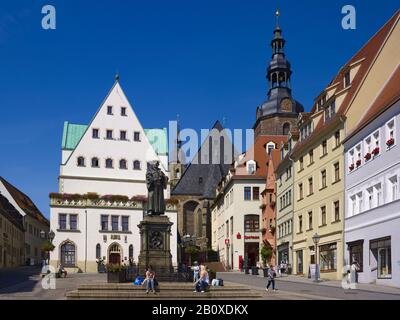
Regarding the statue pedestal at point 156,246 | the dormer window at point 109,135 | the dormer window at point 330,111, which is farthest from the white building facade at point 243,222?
the statue pedestal at point 156,246

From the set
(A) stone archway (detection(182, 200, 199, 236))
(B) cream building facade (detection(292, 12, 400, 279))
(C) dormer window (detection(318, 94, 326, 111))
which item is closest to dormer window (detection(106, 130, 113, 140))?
(B) cream building facade (detection(292, 12, 400, 279))

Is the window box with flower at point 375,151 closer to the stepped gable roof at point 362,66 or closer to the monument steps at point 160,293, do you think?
the stepped gable roof at point 362,66

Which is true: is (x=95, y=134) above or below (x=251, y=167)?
above

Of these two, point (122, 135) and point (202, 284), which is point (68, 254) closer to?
point (122, 135)

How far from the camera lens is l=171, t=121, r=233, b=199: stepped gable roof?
104 meters

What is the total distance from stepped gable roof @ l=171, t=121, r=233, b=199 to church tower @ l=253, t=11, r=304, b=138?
1094cm

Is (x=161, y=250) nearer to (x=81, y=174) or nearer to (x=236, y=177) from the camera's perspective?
(x=81, y=174)

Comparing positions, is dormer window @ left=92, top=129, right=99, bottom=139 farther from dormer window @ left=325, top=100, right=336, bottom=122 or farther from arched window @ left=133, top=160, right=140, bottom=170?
dormer window @ left=325, top=100, right=336, bottom=122

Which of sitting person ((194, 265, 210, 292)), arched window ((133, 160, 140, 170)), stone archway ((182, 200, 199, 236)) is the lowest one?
sitting person ((194, 265, 210, 292))

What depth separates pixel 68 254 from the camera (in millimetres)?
64250

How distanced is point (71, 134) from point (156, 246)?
45.9 metres

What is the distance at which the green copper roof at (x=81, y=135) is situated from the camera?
73688mm

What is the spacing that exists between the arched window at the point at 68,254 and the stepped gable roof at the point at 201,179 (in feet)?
132

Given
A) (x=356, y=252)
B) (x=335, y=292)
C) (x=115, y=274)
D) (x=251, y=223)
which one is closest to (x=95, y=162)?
(x=251, y=223)
